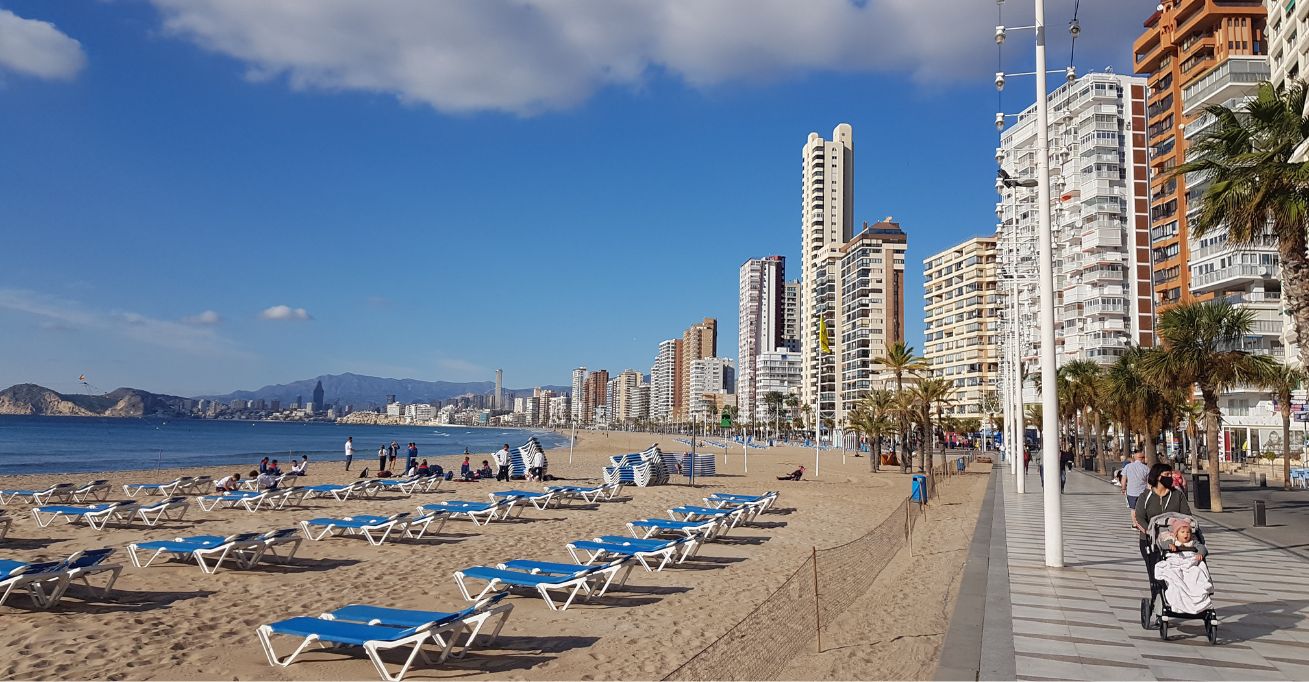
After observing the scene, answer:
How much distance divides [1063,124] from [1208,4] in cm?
1758

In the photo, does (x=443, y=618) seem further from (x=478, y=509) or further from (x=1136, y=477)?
(x=478, y=509)

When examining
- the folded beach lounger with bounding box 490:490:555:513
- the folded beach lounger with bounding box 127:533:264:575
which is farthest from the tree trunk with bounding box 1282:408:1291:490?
the folded beach lounger with bounding box 127:533:264:575

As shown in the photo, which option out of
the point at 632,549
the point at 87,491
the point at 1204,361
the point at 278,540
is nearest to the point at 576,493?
the point at 632,549

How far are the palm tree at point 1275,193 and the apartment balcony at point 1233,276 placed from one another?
4460 cm

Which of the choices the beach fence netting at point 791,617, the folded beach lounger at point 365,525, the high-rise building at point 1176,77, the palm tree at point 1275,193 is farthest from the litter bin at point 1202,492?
the high-rise building at point 1176,77

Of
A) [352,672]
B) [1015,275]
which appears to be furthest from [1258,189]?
[1015,275]

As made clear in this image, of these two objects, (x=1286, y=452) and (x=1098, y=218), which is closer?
(x=1286, y=452)

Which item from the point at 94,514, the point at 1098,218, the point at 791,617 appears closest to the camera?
the point at 791,617

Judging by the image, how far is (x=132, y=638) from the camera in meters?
7.48

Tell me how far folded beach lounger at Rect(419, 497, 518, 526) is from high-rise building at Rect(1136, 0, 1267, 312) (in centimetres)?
5231

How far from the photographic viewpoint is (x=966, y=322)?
104750 mm

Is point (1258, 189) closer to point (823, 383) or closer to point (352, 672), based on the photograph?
point (352, 672)

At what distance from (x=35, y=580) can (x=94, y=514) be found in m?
6.99

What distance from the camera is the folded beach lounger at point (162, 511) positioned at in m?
14.9
